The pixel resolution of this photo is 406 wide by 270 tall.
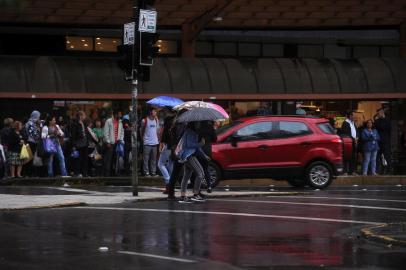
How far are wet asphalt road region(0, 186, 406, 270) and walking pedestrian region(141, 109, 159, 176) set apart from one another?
5.91 meters

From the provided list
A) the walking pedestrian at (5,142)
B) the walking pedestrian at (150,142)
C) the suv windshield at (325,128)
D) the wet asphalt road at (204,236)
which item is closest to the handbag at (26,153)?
the walking pedestrian at (5,142)

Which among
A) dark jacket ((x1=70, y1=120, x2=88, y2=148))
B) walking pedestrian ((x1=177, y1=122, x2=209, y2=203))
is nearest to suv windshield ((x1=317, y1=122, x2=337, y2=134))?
walking pedestrian ((x1=177, y1=122, x2=209, y2=203))

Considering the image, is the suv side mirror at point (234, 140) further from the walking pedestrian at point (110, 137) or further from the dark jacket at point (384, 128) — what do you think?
the dark jacket at point (384, 128)

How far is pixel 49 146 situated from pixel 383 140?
→ 9737mm

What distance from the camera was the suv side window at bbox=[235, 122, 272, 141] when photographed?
18516 mm

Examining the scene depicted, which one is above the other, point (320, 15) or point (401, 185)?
point (320, 15)

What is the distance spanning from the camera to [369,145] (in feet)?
73.4

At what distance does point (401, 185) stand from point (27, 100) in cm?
1272

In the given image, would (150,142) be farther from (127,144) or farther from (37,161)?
(37,161)

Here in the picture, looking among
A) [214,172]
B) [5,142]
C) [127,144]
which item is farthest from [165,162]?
[5,142]

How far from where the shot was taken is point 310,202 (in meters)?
14.9

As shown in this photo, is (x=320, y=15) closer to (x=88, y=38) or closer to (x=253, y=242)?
(x=88, y=38)

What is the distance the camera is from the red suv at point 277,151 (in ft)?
60.5

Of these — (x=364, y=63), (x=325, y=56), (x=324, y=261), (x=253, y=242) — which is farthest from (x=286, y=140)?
(x=325, y=56)
